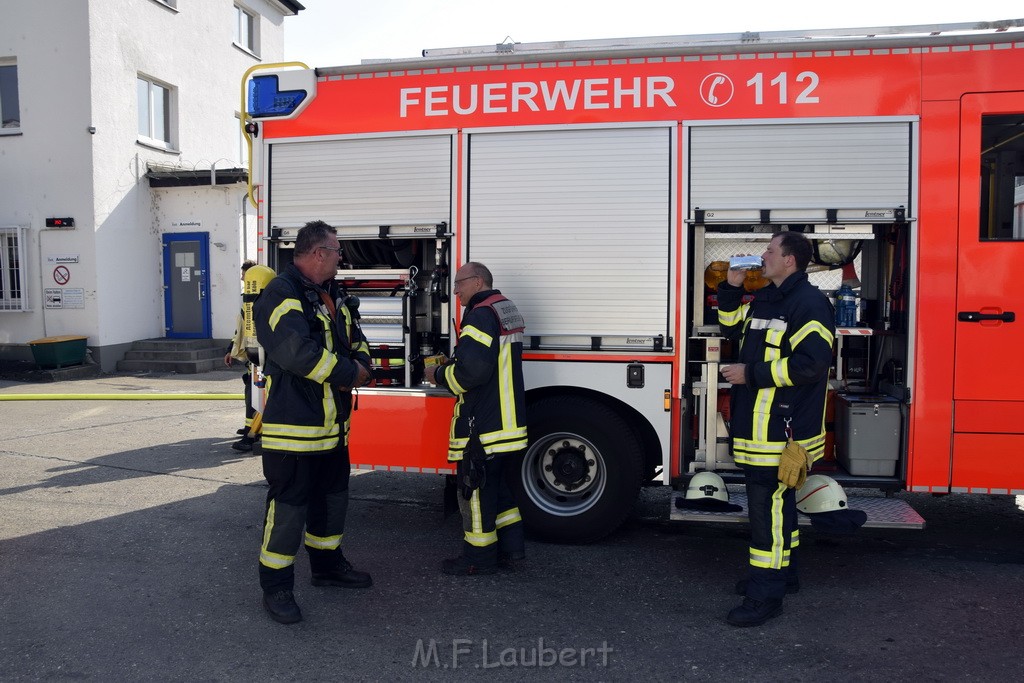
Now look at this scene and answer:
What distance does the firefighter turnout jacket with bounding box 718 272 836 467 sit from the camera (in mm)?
3840

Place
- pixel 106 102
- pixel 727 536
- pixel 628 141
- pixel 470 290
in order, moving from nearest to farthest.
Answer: pixel 470 290 < pixel 628 141 < pixel 727 536 < pixel 106 102

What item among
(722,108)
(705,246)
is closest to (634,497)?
(705,246)

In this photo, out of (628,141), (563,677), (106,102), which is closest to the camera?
(563,677)

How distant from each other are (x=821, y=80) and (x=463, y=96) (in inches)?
81.4

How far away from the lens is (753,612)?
3891 millimetres

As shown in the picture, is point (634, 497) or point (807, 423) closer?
point (807, 423)

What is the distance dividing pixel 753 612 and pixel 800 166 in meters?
2.44

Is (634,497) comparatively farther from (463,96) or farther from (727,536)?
(463,96)

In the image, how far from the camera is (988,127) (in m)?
4.55

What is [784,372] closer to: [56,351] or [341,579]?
[341,579]

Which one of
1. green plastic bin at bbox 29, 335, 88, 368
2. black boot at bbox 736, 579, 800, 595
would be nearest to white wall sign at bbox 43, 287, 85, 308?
green plastic bin at bbox 29, 335, 88, 368

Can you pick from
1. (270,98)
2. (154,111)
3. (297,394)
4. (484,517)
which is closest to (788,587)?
(484,517)

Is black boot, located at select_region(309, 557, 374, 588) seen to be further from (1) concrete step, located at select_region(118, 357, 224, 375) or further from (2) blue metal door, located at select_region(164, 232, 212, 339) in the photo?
(2) blue metal door, located at select_region(164, 232, 212, 339)

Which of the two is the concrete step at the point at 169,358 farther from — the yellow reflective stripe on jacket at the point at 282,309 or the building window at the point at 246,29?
the yellow reflective stripe on jacket at the point at 282,309
